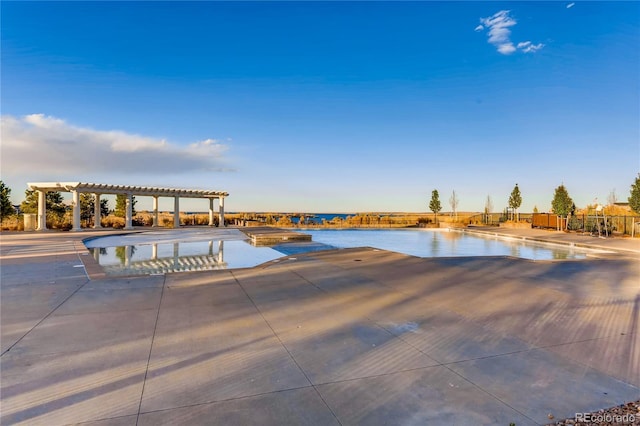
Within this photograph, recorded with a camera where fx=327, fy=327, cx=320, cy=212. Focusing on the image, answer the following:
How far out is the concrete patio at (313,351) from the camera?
7.00ft

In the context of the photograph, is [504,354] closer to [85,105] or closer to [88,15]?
[88,15]

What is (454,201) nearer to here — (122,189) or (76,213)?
(122,189)

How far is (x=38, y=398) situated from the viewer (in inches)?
86.9

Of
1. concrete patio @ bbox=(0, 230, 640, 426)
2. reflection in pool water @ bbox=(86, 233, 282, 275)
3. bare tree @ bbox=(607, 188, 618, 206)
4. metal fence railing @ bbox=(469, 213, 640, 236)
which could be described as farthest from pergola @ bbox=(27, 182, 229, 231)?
bare tree @ bbox=(607, 188, 618, 206)

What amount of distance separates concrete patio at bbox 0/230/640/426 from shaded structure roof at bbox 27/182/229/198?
53.8 feet

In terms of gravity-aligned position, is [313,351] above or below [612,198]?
below

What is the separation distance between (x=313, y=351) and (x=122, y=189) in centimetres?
2231

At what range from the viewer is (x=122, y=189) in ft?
69.5

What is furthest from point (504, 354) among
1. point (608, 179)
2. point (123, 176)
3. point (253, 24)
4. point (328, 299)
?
point (123, 176)

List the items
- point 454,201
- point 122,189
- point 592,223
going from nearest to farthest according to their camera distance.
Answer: point 592,223 < point 122,189 < point 454,201

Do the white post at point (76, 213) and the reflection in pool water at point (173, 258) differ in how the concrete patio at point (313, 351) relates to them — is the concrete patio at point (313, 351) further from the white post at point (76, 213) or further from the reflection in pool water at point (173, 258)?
the white post at point (76, 213)

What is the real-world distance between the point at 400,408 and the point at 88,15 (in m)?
15.9

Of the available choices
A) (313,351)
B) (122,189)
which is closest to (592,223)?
(313,351)

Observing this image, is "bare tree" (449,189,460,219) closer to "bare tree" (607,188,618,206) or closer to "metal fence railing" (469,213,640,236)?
"metal fence railing" (469,213,640,236)
